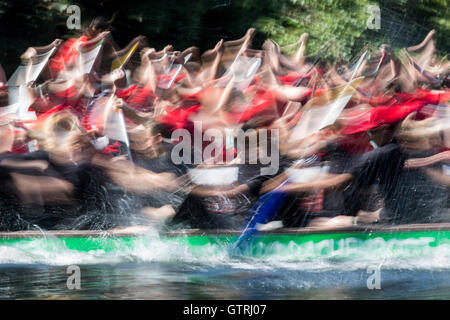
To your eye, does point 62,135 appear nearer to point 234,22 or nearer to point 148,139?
point 148,139

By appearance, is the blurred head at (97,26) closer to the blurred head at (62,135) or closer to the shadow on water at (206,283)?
the blurred head at (62,135)

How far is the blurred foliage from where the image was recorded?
22.3 feet

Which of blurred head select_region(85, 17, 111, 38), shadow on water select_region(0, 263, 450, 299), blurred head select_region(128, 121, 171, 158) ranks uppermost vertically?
blurred head select_region(85, 17, 111, 38)

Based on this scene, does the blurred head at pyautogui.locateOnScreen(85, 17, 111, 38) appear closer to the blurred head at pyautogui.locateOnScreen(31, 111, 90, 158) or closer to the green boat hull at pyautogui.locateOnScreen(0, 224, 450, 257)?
the blurred head at pyautogui.locateOnScreen(31, 111, 90, 158)

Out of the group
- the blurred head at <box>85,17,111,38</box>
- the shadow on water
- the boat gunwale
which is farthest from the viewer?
the blurred head at <box>85,17,111,38</box>

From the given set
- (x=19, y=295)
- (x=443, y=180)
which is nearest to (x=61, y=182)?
(x=19, y=295)

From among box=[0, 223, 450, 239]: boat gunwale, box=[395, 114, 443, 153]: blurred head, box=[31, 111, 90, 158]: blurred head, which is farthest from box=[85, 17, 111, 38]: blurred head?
box=[395, 114, 443, 153]: blurred head

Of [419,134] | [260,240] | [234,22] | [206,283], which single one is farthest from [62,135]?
[234,22]

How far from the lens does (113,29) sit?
275 inches

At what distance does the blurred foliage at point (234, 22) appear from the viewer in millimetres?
6805

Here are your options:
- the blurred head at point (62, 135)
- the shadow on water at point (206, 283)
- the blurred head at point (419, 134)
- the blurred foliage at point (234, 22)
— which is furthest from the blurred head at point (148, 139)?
the blurred foliage at point (234, 22)

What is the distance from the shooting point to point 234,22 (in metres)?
7.22

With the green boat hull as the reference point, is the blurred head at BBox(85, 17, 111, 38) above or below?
above
